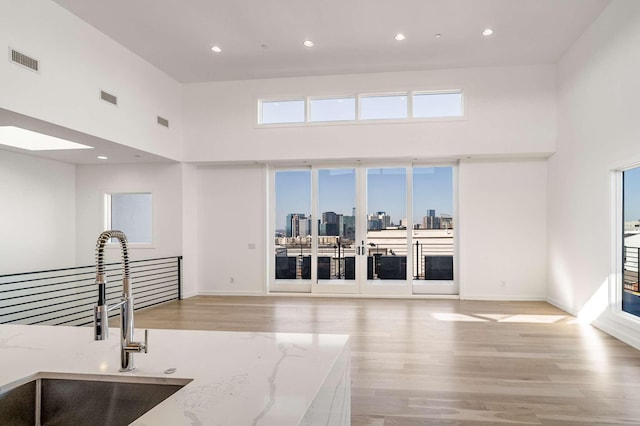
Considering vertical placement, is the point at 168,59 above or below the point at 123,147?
above

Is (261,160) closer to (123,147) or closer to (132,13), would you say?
(123,147)

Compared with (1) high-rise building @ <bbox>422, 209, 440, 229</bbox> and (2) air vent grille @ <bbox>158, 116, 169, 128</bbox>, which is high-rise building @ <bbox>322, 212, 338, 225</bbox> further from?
(2) air vent grille @ <bbox>158, 116, 169, 128</bbox>

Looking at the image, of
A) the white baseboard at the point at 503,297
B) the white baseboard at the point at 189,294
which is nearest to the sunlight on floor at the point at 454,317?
the white baseboard at the point at 503,297

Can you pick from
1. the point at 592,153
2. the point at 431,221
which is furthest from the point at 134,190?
the point at 592,153

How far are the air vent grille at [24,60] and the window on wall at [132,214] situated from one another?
11.3 feet

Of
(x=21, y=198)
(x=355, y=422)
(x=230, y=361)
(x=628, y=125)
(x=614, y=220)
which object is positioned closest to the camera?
(x=230, y=361)

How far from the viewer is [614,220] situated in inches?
193

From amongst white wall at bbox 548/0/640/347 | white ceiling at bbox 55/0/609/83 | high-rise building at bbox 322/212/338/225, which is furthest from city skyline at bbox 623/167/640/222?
high-rise building at bbox 322/212/338/225

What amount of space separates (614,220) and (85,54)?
704cm

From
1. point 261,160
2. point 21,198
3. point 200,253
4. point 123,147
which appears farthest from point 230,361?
point 21,198

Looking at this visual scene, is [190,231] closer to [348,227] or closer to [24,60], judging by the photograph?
[348,227]

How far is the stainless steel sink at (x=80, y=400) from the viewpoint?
49.9 inches

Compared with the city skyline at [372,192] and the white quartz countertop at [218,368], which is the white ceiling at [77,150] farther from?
the white quartz countertop at [218,368]

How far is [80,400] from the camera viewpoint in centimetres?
131
